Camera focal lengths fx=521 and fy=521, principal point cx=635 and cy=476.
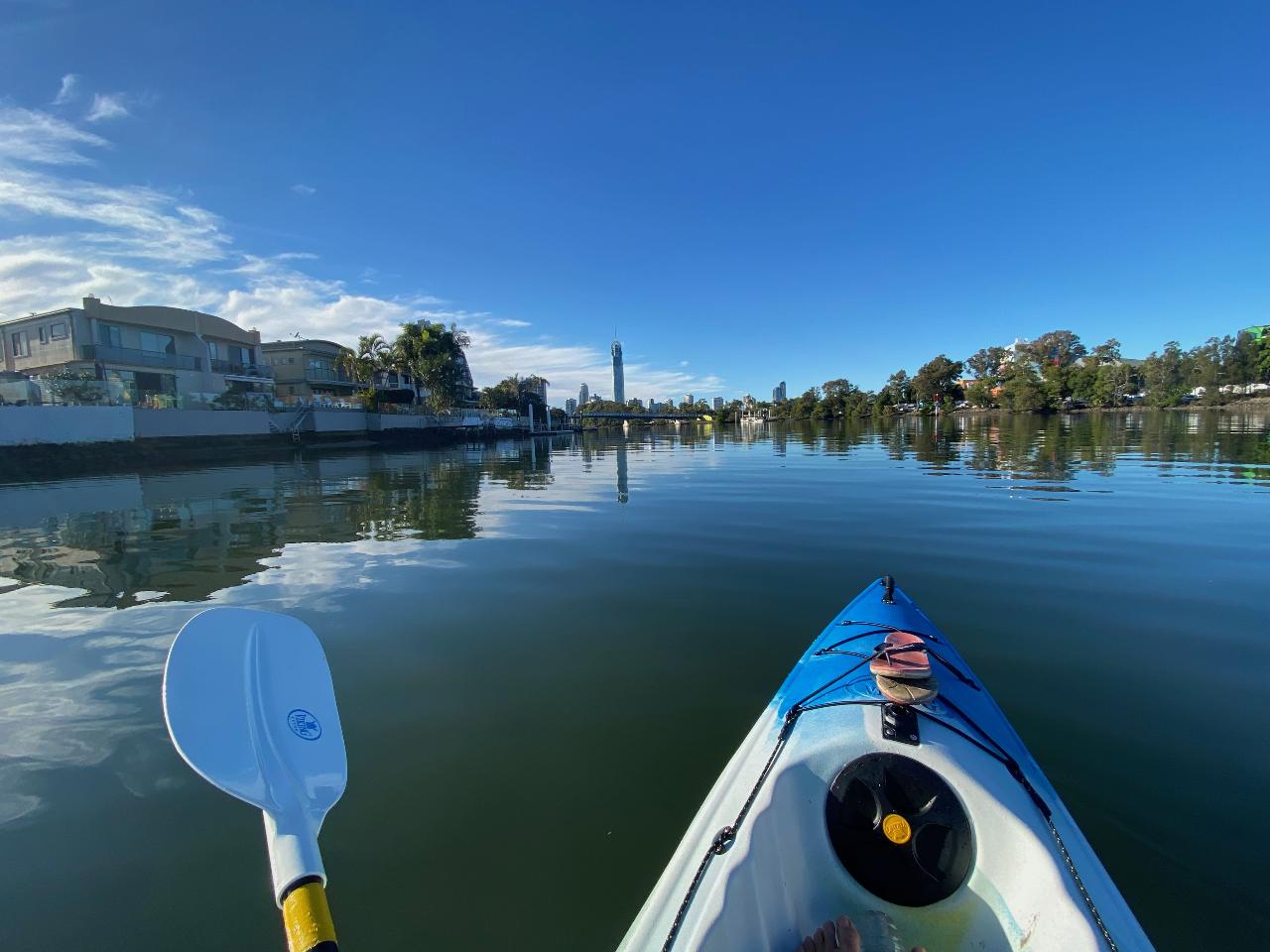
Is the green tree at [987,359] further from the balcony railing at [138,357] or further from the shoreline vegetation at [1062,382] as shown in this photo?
the balcony railing at [138,357]

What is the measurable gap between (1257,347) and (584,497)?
10676 centimetres

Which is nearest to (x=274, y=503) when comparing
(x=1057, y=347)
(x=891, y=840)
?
(x=891, y=840)

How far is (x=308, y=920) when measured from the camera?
1.62 metres

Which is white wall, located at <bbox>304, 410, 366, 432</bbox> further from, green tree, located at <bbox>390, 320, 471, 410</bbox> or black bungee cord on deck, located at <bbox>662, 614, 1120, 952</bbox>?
black bungee cord on deck, located at <bbox>662, 614, 1120, 952</bbox>

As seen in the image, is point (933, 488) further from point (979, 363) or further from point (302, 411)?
point (979, 363)

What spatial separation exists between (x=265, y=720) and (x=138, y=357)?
46812 mm

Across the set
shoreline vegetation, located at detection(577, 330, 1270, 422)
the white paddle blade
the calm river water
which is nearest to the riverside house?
the calm river water

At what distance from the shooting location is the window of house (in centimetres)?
3666

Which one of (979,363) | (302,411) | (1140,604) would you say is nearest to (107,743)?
(1140,604)

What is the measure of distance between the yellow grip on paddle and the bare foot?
176cm

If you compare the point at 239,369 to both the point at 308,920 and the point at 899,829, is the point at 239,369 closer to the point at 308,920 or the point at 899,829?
the point at 308,920

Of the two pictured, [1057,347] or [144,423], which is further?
[1057,347]

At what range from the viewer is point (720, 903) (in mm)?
1879

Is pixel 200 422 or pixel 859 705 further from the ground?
pixel 200 422
